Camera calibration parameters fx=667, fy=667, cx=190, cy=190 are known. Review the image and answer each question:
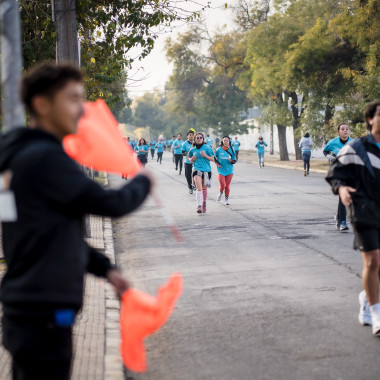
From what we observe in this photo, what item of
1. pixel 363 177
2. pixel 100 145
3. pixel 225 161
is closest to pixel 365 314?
pixel 363 177

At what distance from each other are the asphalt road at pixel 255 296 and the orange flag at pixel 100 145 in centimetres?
235

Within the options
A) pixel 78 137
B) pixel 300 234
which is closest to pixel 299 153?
pixel 300 234

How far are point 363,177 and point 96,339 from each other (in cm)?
245

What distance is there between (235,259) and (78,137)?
6.53 m

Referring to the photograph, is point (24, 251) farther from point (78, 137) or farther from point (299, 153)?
point (299, 153)

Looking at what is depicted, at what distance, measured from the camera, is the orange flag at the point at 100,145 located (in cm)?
271

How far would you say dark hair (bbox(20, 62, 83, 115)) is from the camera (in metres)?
2.53

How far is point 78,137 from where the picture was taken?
2736 millimetres

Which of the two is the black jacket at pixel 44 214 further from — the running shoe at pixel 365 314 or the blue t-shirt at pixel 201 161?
the blue t-shirt at pixel 201 161

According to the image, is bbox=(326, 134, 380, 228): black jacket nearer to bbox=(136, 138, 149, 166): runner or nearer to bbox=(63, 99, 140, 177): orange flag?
bbox=(63, 99, 140, 177): orange flag

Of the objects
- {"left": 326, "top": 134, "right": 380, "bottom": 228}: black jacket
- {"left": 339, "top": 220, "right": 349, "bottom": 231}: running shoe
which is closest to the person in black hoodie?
{"left": 326, "top": 134, "right": 380, "bottom": 228}: black jacket

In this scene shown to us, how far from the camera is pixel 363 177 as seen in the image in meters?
5.25

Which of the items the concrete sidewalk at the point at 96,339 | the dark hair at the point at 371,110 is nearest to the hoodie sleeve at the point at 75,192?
the concrete sidewalk at the point at 96,339

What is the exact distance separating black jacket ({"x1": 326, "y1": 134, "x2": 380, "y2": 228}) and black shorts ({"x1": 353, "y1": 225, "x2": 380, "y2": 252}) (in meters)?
0.03
